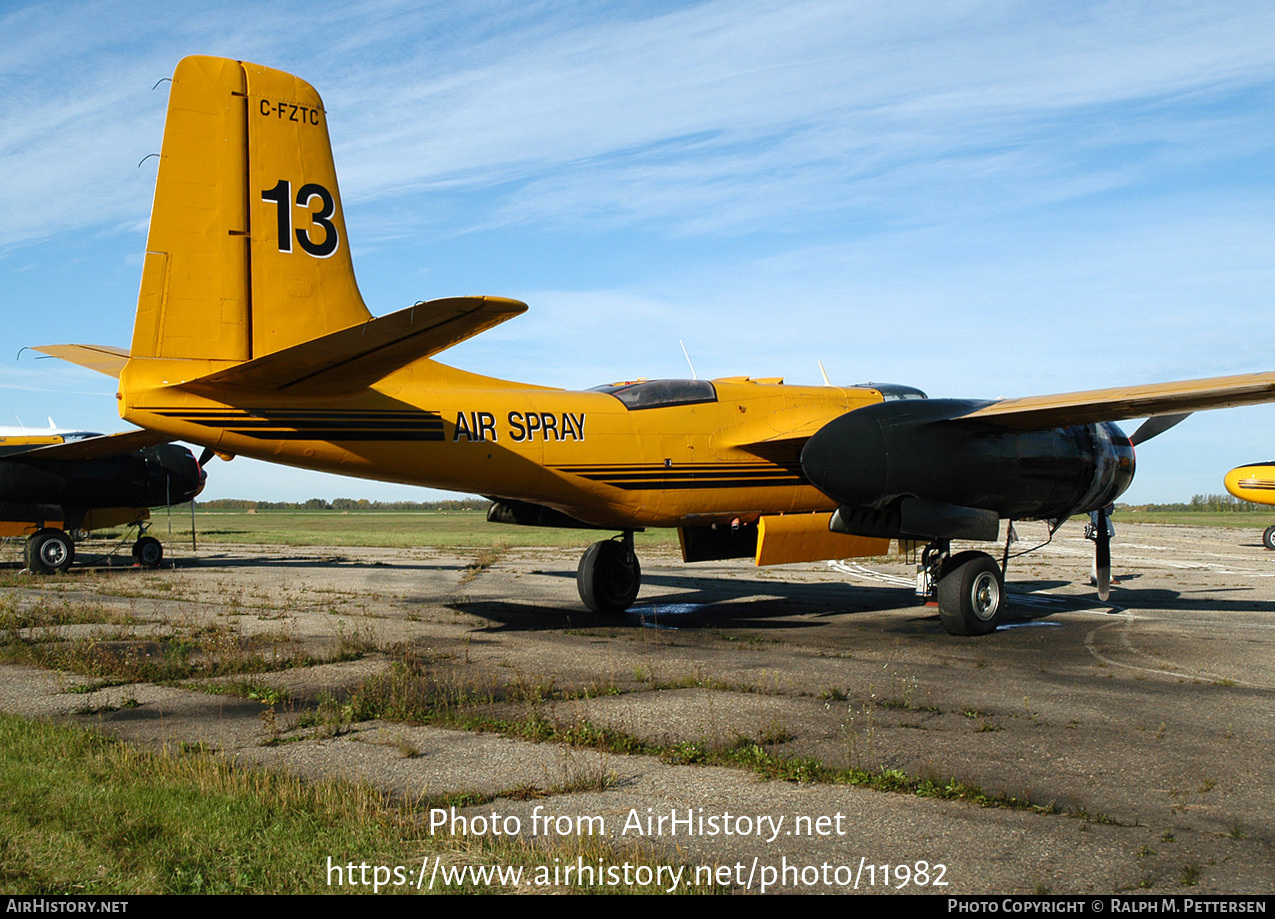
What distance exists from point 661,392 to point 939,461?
4423 mm

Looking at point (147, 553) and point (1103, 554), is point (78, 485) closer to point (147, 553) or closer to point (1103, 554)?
point (147, 553)

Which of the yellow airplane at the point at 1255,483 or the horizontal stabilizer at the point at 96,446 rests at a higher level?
the horizontal stabilizer at the point at 96,446

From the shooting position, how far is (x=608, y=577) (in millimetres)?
16281

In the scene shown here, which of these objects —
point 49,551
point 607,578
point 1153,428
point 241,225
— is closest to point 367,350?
point 241,225

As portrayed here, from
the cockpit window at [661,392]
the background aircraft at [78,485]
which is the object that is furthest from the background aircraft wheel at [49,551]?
the cockpit window at [661,392]

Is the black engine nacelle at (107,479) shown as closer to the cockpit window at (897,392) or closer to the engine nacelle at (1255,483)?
the cockpit window at (897,392)

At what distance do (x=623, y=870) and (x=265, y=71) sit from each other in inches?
441

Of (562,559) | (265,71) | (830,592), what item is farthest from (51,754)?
(562,559)

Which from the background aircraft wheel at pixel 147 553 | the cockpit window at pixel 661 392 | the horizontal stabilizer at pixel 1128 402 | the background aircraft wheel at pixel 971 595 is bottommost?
the background aircraft wheel at pixel 971 595

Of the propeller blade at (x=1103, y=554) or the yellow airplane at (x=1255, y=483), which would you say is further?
the yellow airplane at (x=1255, y=483)

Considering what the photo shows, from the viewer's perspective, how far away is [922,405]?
13.5 m

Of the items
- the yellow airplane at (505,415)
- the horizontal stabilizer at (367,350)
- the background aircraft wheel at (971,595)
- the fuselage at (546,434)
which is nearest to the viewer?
the horizontal stabilizer at (367,350)

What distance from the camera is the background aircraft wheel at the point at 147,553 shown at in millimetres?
27297

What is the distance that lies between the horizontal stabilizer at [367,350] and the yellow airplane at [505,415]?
3cm
